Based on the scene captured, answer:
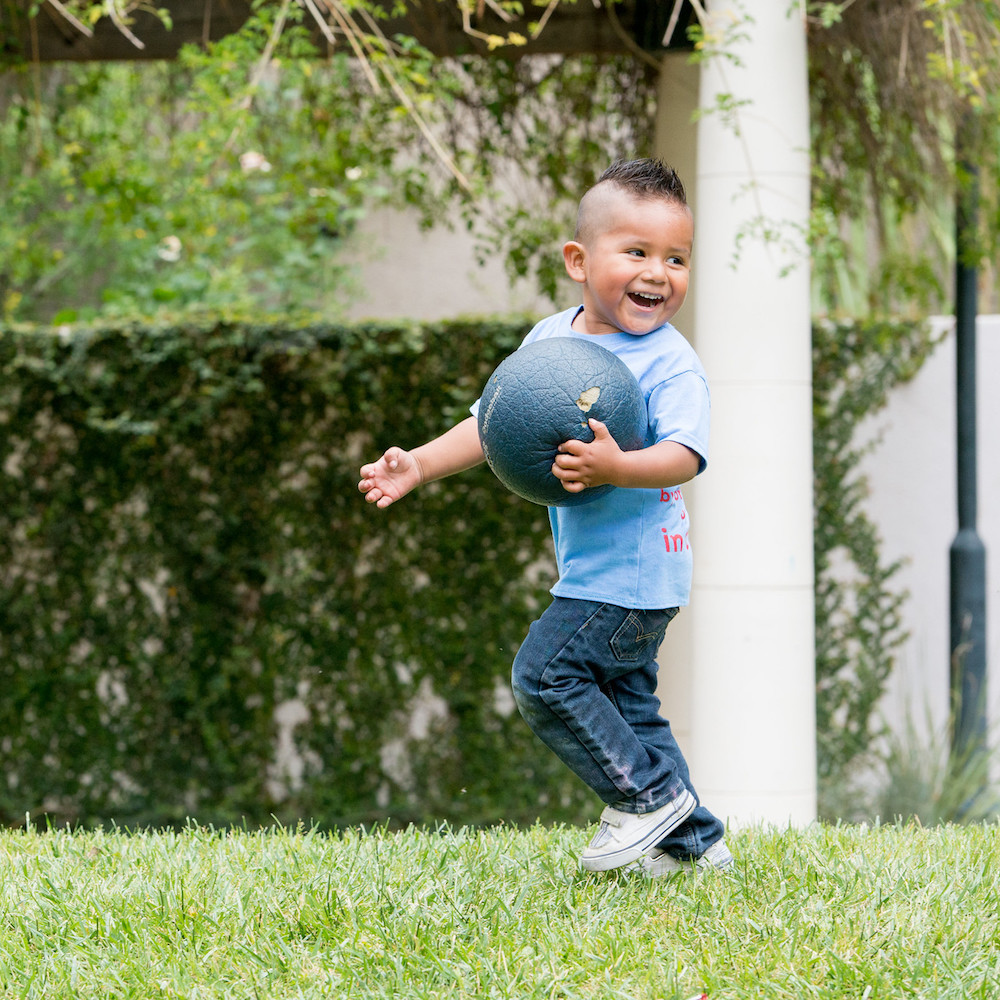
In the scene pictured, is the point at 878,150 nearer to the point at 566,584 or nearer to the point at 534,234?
the point at 534,234

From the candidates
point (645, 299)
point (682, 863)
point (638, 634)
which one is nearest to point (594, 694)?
point (638, 634)

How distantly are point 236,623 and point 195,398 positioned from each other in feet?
4.12

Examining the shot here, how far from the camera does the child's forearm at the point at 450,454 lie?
3047mm

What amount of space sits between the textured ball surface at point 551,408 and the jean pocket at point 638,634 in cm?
34

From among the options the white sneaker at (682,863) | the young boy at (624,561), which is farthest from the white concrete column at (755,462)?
the young boy at (624,561)

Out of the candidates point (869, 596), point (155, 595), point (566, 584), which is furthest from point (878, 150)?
point (155, 595)

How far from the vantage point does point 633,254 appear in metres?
2.82

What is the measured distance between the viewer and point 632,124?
→ 5895 mm

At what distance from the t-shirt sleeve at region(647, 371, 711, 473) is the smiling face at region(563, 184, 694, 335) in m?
0.18

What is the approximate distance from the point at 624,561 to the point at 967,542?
13.1 ft

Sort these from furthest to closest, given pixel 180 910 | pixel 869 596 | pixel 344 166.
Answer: pixel 869 596, pixel 344 166, pixel 180 910

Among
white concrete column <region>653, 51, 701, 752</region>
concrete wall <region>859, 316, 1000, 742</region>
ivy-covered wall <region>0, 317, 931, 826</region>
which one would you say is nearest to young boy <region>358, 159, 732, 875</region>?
white concrete column <region>653, 51, 701, 752</region>

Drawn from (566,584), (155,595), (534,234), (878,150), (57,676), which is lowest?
(57,676)

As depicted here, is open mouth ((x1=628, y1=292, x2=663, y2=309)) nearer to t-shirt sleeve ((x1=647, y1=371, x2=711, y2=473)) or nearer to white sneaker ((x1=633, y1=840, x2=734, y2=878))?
t-shirt sleeve ((x1=647, y1=371, x2=711, y2=473))
